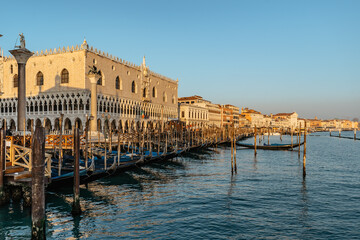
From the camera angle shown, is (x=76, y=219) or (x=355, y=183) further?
(x=355, y=183)

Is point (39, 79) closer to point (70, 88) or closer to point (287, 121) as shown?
point (70, 88)

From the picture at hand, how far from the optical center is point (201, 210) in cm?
1307

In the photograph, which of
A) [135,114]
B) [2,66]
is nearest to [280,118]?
[135,114]

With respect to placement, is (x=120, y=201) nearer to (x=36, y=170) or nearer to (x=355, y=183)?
(x=36, y=170)

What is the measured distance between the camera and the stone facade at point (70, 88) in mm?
39406

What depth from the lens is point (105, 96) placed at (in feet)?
138

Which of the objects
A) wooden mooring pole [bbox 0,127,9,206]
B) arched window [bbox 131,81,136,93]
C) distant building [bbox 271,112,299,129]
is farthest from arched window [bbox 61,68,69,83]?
distant building [bbox 271,112,299,129]

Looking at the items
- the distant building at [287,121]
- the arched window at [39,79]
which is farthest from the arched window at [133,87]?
the distant building at [287,121]

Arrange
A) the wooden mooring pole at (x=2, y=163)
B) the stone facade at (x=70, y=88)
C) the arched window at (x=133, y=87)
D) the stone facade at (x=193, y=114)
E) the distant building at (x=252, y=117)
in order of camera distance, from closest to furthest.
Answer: the wooden mooring pole at (x=2, y=163) < the stone facade at (x=70, y=88) < the arched window at (x=133, y=87) < the stone facade at (x=193, y=114) < the distant building at (x=252, y=117)

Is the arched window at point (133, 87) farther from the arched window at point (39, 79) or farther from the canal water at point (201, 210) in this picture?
the canal water at point (201, 210)

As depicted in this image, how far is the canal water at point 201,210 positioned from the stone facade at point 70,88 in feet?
66.9

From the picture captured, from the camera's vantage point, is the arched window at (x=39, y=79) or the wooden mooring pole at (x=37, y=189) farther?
the arched window at (x=39, y=79)

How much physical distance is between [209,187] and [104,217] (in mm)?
7466

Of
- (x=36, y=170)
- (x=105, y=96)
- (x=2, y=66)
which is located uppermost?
(x=2, y=66)
